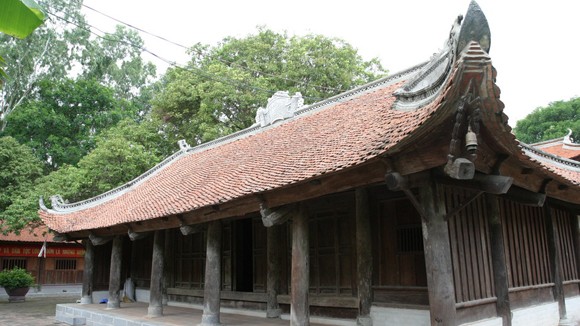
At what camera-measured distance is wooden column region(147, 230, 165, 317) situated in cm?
1011

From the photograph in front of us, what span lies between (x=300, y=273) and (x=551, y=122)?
120ft

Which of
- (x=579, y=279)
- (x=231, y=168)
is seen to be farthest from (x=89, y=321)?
(x=579, y=279)

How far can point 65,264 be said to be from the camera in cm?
2520

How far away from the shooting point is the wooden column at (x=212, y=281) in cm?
853

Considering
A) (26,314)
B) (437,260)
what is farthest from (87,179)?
(437,260)

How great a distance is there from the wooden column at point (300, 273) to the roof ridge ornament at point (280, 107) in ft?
18.6

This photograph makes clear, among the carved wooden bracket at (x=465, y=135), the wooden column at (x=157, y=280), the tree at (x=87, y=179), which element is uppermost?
the tree at (x=87, y=179)

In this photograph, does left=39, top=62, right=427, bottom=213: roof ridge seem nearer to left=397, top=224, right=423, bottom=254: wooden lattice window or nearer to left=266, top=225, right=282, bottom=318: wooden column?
left=266, top=225, right=282, bottom=318: wooden column

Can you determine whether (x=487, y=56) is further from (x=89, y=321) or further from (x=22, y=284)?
(x=22, y=284)

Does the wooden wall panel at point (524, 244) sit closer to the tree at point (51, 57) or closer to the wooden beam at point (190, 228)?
the wooden beam at point (190, 228)

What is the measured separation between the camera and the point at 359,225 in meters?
7.42

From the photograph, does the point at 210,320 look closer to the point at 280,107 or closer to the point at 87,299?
the point at 280,107

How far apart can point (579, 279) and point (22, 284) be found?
20.0m

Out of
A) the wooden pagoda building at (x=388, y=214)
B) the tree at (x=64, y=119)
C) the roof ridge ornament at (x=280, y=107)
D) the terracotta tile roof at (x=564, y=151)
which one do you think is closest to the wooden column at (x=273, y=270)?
the wooden pagoda building at (x=388, y=214)
